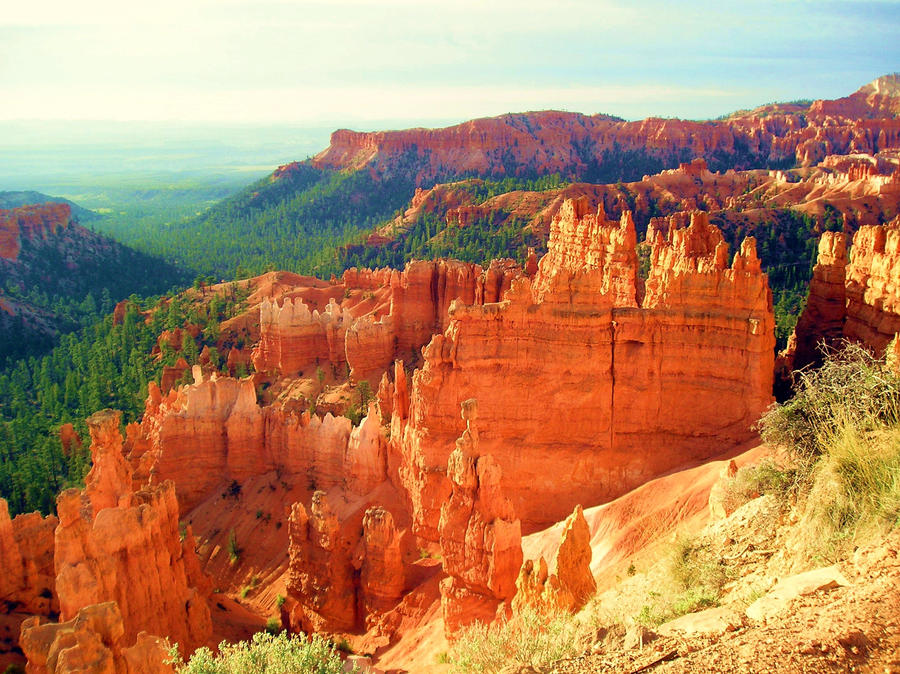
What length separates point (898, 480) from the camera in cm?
1039

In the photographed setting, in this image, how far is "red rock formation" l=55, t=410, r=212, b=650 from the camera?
16750 mm

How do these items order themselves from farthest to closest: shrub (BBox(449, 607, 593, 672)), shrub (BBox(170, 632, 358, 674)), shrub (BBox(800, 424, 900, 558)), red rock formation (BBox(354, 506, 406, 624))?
red rock formation (BBox(354, 506, 406, 624))
shrub (BBox(170, 632, 358, 674))
shrub (BBox(800, 424, 900, 558))
shrub (BBox(449, 607, 593, 672))

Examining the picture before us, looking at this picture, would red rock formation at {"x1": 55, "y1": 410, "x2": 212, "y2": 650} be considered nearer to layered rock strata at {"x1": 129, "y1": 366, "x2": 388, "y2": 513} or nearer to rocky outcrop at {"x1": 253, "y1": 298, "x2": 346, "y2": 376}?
layered rock strata at {"x1": 129, "y1": 366, "x2": 388, "y2": 513}

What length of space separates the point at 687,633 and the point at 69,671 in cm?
986

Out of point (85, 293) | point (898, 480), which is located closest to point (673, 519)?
point (898, 480)

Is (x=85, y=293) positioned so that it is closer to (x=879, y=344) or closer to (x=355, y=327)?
(x=355, y=327)

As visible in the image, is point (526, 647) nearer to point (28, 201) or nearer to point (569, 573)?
point (569, 573)

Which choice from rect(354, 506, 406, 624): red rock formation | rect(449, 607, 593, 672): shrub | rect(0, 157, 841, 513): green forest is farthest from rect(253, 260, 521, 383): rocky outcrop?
rect(449, 607, 593, 672): shrub

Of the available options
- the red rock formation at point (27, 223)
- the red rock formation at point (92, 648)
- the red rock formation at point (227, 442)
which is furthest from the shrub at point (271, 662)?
the red rock formation at point (27, 223)

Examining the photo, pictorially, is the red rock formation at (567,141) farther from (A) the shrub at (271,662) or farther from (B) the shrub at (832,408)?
(A) the shrub at (271,662)

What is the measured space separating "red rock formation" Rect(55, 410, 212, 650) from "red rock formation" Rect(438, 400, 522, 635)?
6.61 meters

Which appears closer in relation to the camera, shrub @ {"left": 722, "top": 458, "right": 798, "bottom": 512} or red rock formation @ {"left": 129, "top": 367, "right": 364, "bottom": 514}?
shrub @ {"left": 722, "top": 458, "right": 798, "bottom": 512}

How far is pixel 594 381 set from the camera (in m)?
22.5

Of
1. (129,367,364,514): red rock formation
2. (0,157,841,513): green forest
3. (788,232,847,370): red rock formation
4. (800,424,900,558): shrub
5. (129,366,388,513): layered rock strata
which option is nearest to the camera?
(800,424,900,558): shrub
